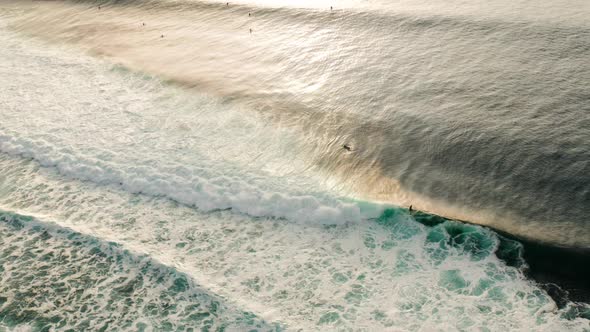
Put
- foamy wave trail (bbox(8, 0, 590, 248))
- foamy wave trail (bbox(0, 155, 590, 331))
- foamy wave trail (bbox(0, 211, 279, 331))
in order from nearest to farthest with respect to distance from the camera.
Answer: foamy wave trail (bbox(0, 155, 590, 331)) → foamy wave trail (bbox(0, 211, 279, 331)) → foamy wave trail (bbox(8, 0, 590, 248))

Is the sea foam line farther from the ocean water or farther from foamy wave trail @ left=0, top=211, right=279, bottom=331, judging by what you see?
foamy wave trail @ left=0, top=211, right=279, bottom=331

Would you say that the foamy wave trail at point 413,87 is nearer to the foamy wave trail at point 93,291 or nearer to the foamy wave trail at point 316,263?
the foamy wave trail at point 316,263

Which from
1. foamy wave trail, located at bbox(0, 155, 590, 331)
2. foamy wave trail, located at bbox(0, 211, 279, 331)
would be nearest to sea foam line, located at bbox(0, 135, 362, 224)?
foamy wave trail, located at bbox(0, 155, 590, 331)

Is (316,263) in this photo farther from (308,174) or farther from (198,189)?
(198,189)

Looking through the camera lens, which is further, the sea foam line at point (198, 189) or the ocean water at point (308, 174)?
the sea foam line at point (198, 189)

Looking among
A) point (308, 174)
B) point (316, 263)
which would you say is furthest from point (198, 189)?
point (316, 263)

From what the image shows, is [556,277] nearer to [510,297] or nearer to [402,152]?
[510,297]

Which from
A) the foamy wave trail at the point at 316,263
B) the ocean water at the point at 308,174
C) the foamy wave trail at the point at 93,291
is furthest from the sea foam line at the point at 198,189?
the foamy wave trail at the point at 93,291
